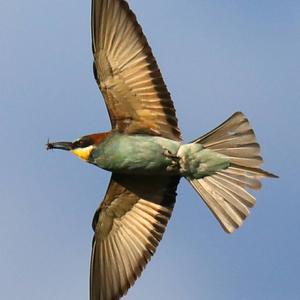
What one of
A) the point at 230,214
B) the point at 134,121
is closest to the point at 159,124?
the point at 134,121

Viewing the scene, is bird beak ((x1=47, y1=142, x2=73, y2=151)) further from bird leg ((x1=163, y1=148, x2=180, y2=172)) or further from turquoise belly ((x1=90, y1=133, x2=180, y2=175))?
bird leg ((x1=163, y1=148, x2=180, y2=172))

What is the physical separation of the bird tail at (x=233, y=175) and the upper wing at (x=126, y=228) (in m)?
0.49

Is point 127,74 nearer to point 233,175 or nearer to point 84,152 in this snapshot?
point 84,152

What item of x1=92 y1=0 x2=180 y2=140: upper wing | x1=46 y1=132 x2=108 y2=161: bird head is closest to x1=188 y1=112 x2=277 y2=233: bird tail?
x1=92 y1=0 x2=180 y2=140: upper wing

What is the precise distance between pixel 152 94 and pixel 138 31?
56 centimetres

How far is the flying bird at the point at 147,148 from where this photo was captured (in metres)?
10.2

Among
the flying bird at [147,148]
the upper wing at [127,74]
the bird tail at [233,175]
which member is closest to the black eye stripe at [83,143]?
the flying bird at [147,148]

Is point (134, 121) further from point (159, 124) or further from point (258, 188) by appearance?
→ point (258, 188)

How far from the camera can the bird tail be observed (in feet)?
33.6

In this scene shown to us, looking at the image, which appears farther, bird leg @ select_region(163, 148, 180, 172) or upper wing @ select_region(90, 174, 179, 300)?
upper wing @ select_region(90, 174, 179, 300)

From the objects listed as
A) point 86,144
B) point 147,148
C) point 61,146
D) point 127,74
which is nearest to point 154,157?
point 147,148

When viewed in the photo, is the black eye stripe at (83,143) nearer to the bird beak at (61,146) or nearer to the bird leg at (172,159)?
the bird beak at (61,146)

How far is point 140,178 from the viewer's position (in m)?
10.8

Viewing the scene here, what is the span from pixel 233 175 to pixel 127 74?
127cm
